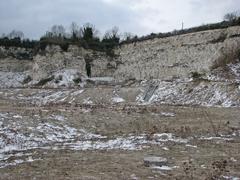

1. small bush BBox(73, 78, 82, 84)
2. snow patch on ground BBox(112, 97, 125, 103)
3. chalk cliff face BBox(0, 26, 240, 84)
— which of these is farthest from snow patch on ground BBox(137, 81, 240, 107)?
small bush BBox(73, 78, 82, 84)

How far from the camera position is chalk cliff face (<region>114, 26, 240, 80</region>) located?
4231cm

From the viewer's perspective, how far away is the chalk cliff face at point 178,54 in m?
42.3

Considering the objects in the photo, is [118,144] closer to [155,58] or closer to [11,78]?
[155,58]

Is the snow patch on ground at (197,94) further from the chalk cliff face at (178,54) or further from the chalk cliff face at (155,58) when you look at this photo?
the chalk cliff face at (178,54)

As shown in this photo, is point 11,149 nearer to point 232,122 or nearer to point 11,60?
point 232,122

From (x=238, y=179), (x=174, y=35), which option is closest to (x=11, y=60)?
(x=174, y=35)

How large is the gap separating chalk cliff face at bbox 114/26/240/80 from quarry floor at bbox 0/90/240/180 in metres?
20.4

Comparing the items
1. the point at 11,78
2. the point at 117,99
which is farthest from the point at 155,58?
the point at 11,78

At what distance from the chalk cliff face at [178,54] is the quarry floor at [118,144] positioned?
20.4 m

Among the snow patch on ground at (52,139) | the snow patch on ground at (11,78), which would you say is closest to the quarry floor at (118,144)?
the snow patch on ground at (52,139)

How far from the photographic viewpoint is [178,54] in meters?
48.7

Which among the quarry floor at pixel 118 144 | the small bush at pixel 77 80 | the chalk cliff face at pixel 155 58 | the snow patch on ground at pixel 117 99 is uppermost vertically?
the chalk cliff face at pixel 155 58

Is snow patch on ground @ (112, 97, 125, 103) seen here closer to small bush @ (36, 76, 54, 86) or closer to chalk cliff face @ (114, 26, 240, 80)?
chalk cliff face @ (114, 26, 240, 80)

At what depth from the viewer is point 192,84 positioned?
3328 cm
